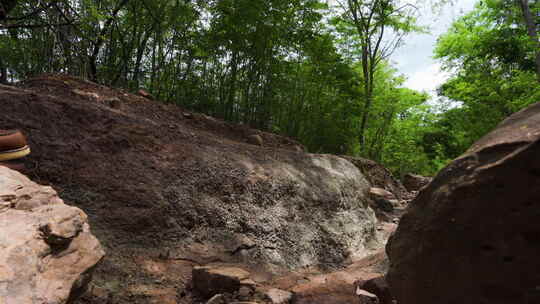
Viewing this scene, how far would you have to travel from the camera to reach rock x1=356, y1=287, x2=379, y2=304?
1702mm

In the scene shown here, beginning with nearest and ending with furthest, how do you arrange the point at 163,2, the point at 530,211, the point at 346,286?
the point at 530,211 → the point at 346,286 → the point at 163,2

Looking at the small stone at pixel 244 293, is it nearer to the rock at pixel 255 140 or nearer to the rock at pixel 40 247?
the rock at pixel 40 247

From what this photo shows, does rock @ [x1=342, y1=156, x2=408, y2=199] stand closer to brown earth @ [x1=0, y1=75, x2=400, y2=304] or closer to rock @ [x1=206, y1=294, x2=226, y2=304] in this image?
brown earth @ [x1=0, y1=75, x2=400, y2=304]

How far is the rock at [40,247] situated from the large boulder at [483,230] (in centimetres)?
143

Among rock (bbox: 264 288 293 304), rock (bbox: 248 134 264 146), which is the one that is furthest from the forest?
rock (bbox: 264 288 293 304)

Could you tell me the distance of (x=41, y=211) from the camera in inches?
57.7

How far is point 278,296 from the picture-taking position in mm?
1782

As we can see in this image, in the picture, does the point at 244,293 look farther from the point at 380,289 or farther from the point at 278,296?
the point at 380,289

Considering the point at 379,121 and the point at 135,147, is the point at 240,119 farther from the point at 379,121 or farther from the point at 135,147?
the point at 379,121

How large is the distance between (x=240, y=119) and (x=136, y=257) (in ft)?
17.1

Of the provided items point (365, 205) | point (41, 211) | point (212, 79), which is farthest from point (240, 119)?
point (41, 211)

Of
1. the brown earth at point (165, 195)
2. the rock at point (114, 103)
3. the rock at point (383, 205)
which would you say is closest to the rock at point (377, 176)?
the rock at point (383, 205)

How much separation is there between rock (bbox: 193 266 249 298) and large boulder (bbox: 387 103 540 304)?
0.92 m

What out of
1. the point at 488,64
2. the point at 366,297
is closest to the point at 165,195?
the point at 366,297
